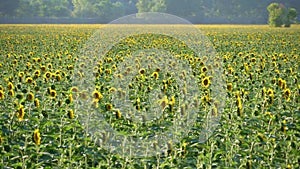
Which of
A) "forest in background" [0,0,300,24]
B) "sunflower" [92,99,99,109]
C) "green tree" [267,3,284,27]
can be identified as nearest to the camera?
"sunflower" [92,99,99,109]

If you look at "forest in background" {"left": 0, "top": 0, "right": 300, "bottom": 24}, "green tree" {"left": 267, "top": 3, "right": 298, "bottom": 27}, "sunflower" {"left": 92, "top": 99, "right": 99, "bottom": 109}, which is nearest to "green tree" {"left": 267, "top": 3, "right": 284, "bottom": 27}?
"green tree" {"left": 267, "top": 3, "right": 298, "bottom": 27}

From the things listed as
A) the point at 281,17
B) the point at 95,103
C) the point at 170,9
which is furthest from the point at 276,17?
the point at 95,103

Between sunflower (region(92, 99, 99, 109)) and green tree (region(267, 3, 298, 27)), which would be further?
green tree (region(267, 3, 298, 27))

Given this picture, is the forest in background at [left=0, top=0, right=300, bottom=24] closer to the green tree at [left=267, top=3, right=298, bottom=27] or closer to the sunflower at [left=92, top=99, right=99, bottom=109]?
the green tree at [left=267, top=3, right=298, bottom=27]

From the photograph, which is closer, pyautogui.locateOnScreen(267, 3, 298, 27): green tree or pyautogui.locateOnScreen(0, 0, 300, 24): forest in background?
pyautogui.locateOnScreen(267, 3, 298, 27): green tree

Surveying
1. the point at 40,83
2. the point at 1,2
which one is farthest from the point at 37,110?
the point at 1,2

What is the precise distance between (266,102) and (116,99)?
1.82 m

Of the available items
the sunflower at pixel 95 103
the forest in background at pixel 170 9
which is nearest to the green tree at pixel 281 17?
the forest in background at pixel 170 9

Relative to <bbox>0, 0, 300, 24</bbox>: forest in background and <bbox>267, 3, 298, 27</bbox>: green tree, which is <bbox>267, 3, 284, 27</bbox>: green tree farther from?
<bbox>0, 0, 300, 24</bbox>: forest in background

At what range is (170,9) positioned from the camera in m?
79.8

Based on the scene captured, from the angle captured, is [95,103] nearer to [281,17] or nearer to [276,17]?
[276,17]

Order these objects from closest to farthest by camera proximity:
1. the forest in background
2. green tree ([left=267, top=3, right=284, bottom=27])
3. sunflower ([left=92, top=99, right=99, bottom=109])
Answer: sunflower ([left=92, top=99, right=99, bottom=109]) < green tree ([left=267, top=3, right=284, bottom=27]) < the forest in background

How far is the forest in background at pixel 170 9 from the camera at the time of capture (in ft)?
243

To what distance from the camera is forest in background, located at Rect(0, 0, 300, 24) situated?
7419 centimetres
